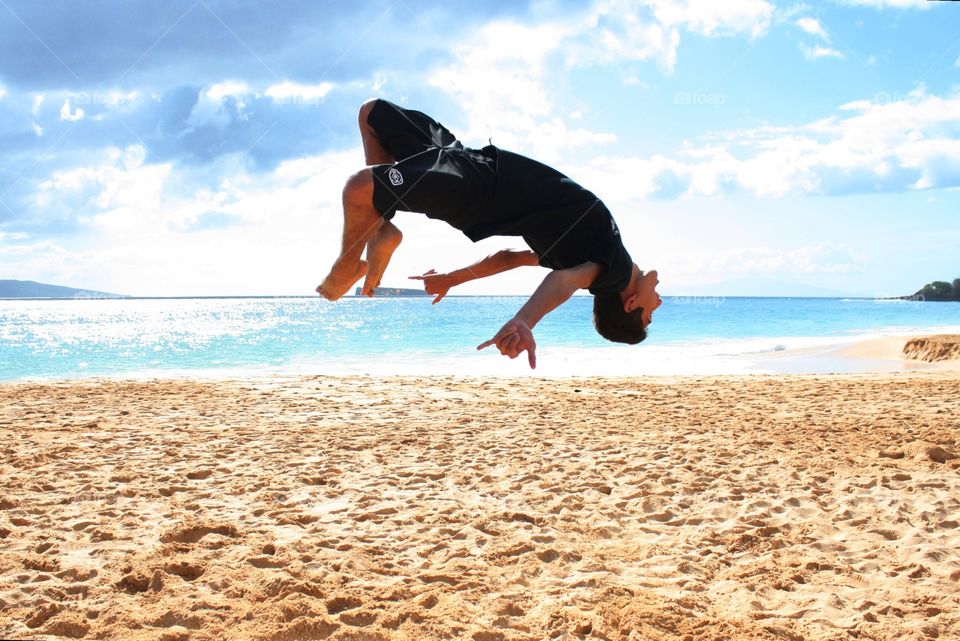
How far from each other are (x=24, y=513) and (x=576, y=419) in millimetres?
7431

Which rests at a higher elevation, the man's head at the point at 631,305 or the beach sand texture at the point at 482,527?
the man's head at the point at 631,305

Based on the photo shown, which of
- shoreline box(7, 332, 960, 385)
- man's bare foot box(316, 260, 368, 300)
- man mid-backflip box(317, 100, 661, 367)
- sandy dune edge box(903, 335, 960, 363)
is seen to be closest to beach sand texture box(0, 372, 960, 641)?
man's bare foot box(316, 260, 368, 300)

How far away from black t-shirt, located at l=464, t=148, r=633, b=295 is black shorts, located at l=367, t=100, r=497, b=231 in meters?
0.06

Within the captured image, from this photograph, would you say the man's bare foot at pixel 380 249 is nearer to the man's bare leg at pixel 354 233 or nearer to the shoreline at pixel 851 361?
the man's bare leg at pixel 354 233

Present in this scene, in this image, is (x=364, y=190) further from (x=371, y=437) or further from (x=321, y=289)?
(x=371, y=437)

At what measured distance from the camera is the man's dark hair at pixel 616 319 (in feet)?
11.5

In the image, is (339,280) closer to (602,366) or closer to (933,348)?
(602,366)

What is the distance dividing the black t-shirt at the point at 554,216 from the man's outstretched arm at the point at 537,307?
0.31 feet

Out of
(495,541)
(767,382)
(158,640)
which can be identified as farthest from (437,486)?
(767,382)

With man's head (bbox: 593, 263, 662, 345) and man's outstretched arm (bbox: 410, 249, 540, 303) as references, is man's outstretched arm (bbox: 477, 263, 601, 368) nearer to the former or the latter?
man's head (bbox: 593, 263, 662, 345)

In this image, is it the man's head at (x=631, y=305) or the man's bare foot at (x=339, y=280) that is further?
the man's head at (x=631, y=305)

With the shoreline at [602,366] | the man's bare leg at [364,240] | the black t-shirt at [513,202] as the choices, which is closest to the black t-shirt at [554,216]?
the black t-shirt at [513,202]

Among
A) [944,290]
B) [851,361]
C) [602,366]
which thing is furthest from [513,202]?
[944,290]

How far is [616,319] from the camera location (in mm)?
3564
